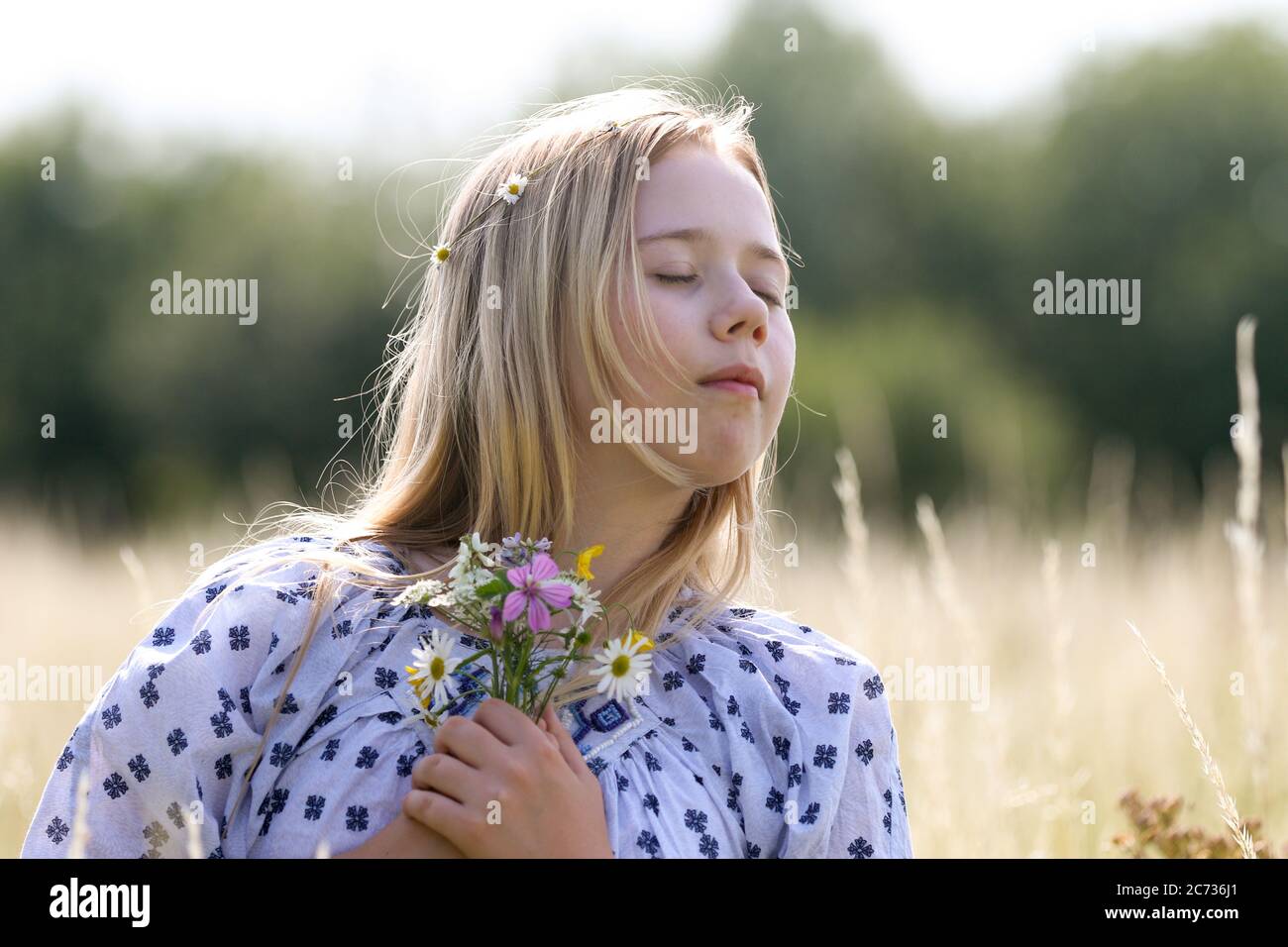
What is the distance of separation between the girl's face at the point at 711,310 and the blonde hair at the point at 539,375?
0.03m

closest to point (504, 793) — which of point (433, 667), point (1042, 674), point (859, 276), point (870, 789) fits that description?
point (433, 667)

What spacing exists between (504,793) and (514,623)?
227 mm

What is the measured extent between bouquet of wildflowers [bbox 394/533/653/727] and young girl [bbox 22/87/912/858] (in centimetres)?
6

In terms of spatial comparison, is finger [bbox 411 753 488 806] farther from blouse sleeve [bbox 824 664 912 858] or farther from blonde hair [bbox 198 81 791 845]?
blouse sleeve [bbox 824 664 912 858]

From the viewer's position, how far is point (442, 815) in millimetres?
1727

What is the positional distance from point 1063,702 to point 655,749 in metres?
1.23

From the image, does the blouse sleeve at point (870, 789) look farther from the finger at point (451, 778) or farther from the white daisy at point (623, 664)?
the finger at point (451, 778)

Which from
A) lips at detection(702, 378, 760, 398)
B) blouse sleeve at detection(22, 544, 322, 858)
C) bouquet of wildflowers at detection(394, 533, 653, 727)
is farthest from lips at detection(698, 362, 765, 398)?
blouse sleeve at detection(22, 544, 322, 858)

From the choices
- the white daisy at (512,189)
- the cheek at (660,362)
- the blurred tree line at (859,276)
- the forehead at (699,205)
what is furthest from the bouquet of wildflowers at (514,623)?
the blurred tree line at (859,276)

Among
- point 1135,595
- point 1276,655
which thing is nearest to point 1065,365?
point 1135,595

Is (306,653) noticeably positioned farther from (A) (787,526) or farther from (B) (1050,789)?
(A) (787,526)
